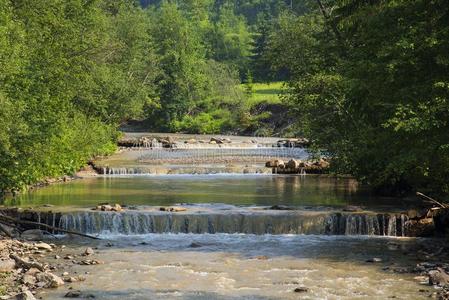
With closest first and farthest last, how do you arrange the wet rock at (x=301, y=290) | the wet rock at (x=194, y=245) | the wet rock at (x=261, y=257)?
the wet rock at (x=301, y=290), the wet rock at (x=261, y=257), the wet rock at (x=194, y=245)

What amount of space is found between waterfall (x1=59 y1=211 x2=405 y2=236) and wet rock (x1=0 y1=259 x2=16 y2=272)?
6378 millimetres

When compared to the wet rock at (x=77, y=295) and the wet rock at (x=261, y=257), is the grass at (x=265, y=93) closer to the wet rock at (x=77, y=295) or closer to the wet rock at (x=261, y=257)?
the wet rock at (x=261, y=257)

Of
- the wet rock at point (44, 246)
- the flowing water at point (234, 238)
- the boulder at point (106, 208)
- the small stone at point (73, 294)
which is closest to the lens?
the small stone at point (73, 294)

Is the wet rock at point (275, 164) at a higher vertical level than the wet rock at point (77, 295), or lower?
higher

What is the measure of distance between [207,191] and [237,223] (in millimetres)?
8681

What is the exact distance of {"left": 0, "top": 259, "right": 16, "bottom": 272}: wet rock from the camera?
1888 centimetres

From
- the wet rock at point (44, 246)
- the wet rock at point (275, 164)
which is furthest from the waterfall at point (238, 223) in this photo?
the wet rock at point (275, 164)

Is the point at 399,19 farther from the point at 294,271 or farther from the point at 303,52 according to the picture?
the point at 303,52

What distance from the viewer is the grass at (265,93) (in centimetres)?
8231

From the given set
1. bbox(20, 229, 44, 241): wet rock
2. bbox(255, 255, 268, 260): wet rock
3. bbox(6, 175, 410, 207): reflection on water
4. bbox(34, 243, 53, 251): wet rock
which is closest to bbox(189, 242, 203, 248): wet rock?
bbox(255, 255, 268, 260): wet rock

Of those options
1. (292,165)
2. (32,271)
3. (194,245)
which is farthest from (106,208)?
(292,165)

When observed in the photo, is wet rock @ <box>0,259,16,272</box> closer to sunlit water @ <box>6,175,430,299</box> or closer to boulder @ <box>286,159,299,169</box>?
sunlit water @ <box>6,175,430,299</box>

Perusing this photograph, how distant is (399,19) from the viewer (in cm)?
2275

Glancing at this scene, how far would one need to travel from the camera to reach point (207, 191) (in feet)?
112
